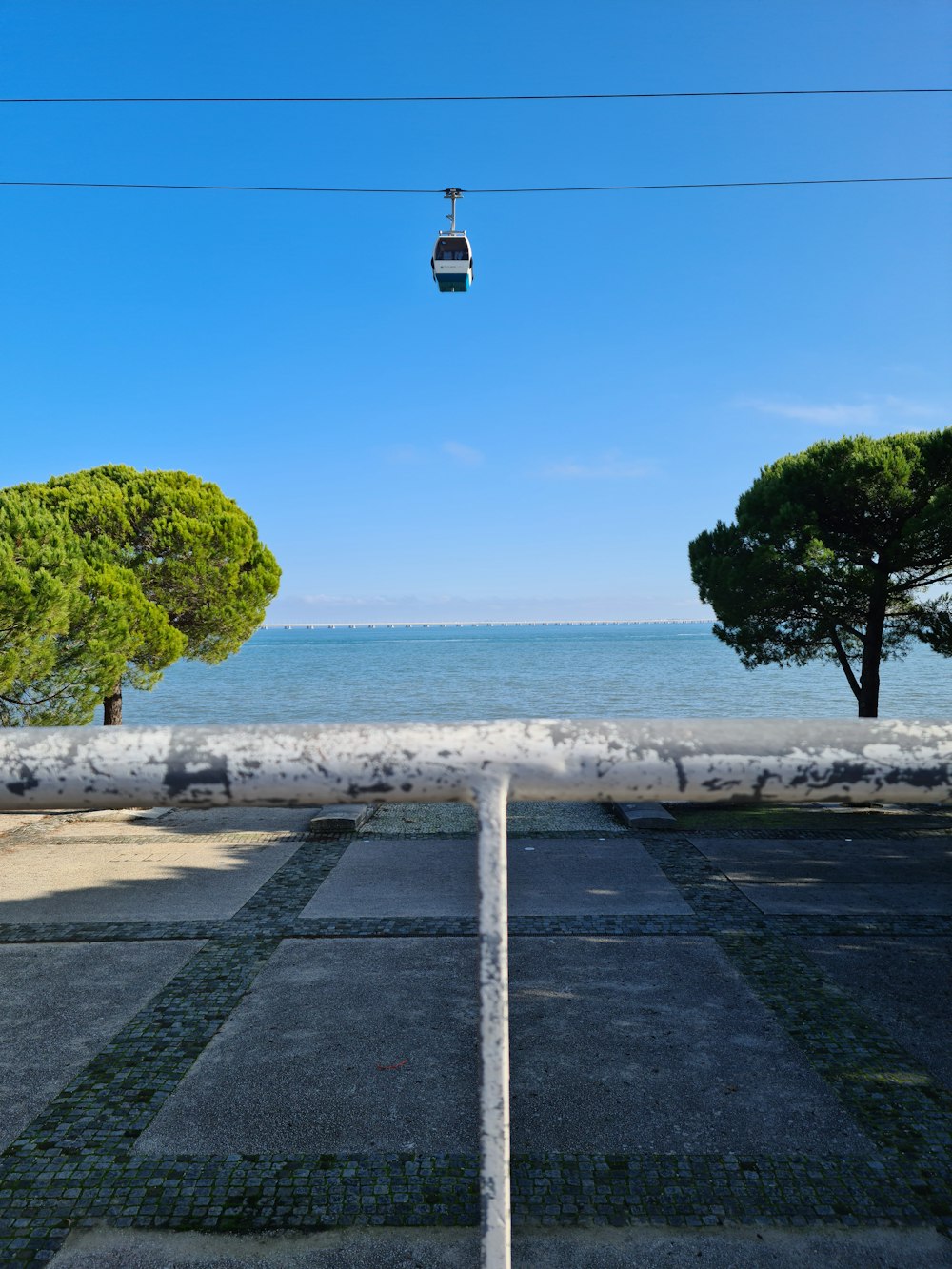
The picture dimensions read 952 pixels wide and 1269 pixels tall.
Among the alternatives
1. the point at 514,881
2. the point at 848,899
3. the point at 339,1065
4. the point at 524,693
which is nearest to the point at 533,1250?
the point at 339,1065

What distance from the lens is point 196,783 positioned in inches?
30.2

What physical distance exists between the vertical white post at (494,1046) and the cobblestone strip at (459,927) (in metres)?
7.16

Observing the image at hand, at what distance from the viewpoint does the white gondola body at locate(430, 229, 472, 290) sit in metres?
13.5

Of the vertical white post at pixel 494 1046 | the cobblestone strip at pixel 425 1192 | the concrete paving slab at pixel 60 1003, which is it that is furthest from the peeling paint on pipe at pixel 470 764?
the concrete paving slab at pixel 60 1003

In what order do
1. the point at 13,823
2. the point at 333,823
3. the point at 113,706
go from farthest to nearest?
the point at 113,706 → the point at 13,823 → the point at 333,823

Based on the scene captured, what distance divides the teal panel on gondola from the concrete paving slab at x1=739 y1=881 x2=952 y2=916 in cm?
1023

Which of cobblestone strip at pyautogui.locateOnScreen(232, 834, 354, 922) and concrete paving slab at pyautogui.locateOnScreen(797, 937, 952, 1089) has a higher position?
cobblestone strip at pyautogui.locateOnScreen(232, 834, 354, 922)

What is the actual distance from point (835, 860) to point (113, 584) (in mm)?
13465

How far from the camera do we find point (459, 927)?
7891 millimetres

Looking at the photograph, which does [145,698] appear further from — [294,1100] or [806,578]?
[294,1100]

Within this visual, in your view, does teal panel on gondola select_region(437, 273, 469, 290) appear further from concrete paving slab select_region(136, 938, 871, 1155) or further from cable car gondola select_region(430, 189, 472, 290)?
concrete paving slab select_region(136, 938, 871, 1155)

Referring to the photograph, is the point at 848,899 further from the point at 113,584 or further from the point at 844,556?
the point at 113,584

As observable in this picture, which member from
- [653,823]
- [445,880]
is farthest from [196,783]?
[653,823]

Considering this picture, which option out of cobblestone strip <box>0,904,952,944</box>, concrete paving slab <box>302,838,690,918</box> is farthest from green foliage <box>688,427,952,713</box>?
cobblestone strip <box>0,904,952,944</box>
